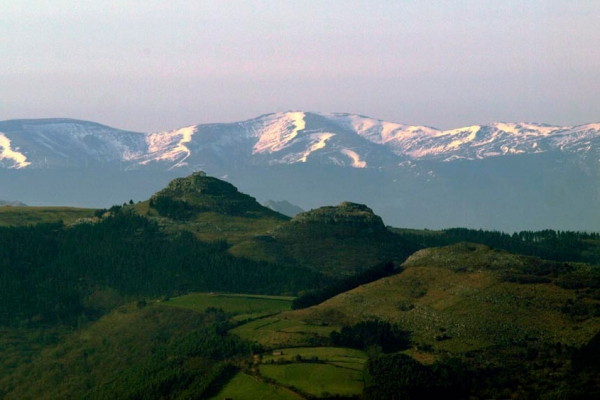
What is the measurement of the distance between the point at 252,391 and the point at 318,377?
9841 mm

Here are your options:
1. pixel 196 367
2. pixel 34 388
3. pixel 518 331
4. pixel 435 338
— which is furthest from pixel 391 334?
pixel 34 388

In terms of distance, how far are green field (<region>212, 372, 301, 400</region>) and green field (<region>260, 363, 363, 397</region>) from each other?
1.94m

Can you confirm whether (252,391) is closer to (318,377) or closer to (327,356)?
(318,377)

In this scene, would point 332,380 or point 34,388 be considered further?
point 34,388

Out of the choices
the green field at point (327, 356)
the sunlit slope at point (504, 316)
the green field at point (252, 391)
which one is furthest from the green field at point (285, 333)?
the green field at point (252, 391)

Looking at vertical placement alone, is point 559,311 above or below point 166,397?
above

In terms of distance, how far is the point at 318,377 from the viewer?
156750 millimetres

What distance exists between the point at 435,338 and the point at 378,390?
3505 cm

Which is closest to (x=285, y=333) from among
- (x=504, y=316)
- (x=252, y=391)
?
(x=252, y=391)

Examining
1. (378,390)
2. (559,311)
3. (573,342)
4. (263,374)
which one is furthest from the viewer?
(559,311)

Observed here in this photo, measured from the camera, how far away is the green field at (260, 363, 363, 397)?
151m

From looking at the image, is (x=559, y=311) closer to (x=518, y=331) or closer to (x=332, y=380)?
(x=518, y=331)

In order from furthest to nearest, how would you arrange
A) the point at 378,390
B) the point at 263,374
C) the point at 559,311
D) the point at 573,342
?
the point at 559,311
the point at 573,342
the point at 263,374
the point at 378,390

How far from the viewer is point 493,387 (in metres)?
155
